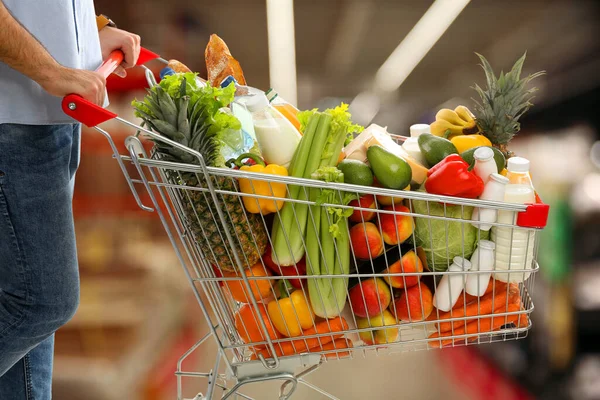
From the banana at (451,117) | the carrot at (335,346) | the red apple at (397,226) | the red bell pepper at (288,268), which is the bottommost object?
the carrot at (335,346)

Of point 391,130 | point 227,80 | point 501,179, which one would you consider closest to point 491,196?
point 501,179

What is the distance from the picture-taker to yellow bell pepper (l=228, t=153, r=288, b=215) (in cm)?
126

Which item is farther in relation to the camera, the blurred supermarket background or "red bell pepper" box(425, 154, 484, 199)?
the blurred supermarket background

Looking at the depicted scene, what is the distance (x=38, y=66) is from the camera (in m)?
1.11

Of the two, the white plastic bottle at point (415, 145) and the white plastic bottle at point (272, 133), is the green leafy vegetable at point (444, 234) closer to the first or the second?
the white plastic bottle at point (415, 145)

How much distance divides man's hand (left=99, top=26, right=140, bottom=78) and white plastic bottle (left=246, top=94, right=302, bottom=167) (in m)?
0.38

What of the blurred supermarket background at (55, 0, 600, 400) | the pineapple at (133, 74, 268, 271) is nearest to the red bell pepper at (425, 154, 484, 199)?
the pineapple at (133, 74, 268, 271)

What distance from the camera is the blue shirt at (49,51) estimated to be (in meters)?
1.19

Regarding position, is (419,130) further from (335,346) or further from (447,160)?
(335,346)

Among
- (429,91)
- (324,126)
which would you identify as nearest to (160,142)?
(324,126)

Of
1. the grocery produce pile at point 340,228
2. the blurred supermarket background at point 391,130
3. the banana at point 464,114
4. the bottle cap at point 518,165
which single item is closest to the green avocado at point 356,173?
the grocery produce pile at point 340,228

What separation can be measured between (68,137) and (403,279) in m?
0.84

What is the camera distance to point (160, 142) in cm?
124

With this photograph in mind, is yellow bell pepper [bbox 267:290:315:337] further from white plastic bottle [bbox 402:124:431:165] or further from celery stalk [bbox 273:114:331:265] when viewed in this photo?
white plastic bottle [bbox 402:124:431:165]
